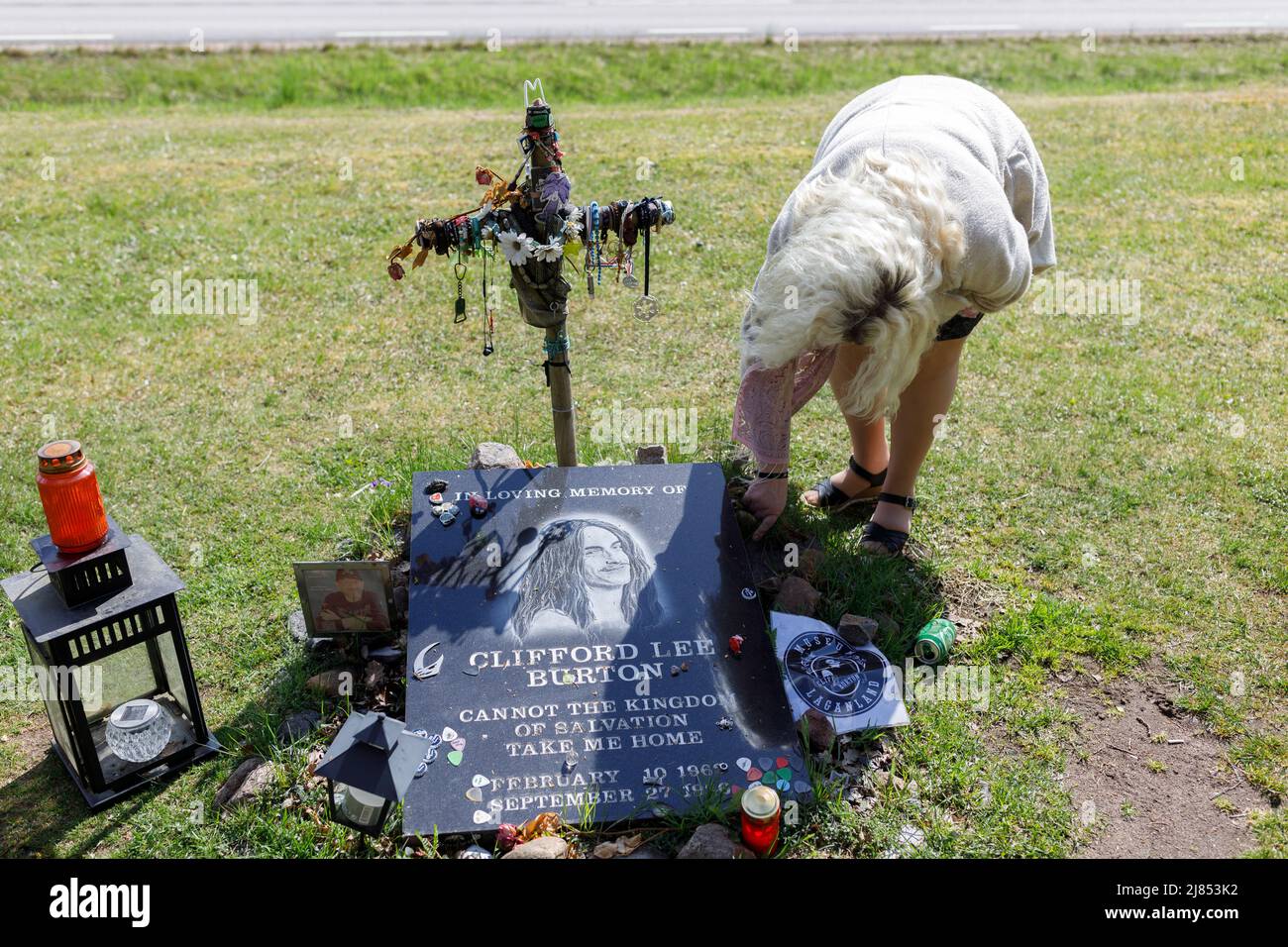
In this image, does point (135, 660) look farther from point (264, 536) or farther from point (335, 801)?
point (264, 536)

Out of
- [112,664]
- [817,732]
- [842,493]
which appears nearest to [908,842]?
[817,732]

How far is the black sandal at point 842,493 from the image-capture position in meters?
4.41

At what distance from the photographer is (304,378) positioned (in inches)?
212

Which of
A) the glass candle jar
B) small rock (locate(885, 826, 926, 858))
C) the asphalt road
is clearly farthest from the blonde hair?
the asphalt road

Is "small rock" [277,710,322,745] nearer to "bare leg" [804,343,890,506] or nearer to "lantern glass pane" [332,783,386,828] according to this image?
"lantern glass pane" [332,783,386,828]

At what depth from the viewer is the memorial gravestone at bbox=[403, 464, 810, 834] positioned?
3.11 m

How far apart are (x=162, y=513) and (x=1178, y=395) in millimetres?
4689

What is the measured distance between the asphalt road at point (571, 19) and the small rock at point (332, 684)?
8.54 metres

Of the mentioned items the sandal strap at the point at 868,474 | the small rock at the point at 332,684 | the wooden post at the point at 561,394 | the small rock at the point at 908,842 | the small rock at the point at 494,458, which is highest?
the wooden post at the point at 561,394

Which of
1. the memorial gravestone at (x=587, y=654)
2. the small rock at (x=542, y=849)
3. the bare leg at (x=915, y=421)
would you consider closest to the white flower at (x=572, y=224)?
the memorial gravestone at (x=587, y=654)

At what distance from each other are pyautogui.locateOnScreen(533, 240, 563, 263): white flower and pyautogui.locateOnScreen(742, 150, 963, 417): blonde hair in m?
0.68

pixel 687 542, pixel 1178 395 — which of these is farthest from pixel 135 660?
pixel 1178 395

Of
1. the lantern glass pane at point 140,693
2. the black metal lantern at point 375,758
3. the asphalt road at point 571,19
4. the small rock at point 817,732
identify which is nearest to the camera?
the black metal lantern at point 375,758

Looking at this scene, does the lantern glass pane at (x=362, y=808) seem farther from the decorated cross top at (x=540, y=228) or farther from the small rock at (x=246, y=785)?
the decorated cross top at (x=540, y=228)
